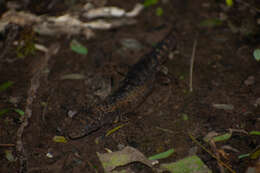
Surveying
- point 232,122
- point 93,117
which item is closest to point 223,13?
point 232,122

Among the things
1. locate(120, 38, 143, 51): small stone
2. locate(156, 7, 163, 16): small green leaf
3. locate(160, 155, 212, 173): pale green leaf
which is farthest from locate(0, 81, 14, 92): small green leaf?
locate(156, 7, 163, 16): small green leaf

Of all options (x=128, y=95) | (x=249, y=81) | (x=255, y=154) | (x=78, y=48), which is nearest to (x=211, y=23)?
(x=249, y=81)

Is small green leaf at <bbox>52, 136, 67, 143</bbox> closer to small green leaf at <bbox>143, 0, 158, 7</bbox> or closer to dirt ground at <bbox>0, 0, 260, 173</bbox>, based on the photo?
dirt ground at <bbox>0, 0, 260, 173</bbox>

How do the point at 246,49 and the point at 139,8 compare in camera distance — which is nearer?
the point at 246,49

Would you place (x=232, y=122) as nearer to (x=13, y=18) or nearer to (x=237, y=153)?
(x=237, y=153)

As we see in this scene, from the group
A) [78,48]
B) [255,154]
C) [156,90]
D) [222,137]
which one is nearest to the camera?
[255,154]

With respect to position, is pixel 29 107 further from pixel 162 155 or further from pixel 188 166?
pixel 188 166
